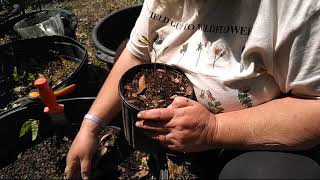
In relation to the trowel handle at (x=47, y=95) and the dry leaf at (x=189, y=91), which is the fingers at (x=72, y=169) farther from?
the dry leaf at (x=189, y=91)

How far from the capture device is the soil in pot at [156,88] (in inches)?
53.2

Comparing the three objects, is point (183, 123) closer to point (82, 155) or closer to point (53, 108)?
point (82, 155)

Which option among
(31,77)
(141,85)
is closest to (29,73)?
(31,77)

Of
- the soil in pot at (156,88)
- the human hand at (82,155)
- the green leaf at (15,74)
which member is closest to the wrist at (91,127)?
the human hand at (82,155)

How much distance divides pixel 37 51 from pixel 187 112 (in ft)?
4.83

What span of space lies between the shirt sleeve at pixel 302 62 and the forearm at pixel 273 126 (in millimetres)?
54

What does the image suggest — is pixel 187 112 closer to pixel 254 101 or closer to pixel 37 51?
pixel 254 101

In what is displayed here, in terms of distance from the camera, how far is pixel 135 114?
1.32 metres

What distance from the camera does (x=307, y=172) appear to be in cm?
117

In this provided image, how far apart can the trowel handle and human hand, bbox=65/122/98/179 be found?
0.15 m

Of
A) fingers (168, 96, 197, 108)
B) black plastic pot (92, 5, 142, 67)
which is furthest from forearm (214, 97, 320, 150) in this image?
black plastic pot (92, 5, 142, 67)

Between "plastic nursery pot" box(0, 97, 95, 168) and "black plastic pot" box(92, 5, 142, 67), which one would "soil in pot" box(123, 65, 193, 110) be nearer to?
"plastic nursery pot" box(0, 97, 95, 168)

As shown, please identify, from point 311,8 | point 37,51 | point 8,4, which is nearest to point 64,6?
point 8,4

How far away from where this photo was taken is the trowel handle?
4.72 ft
